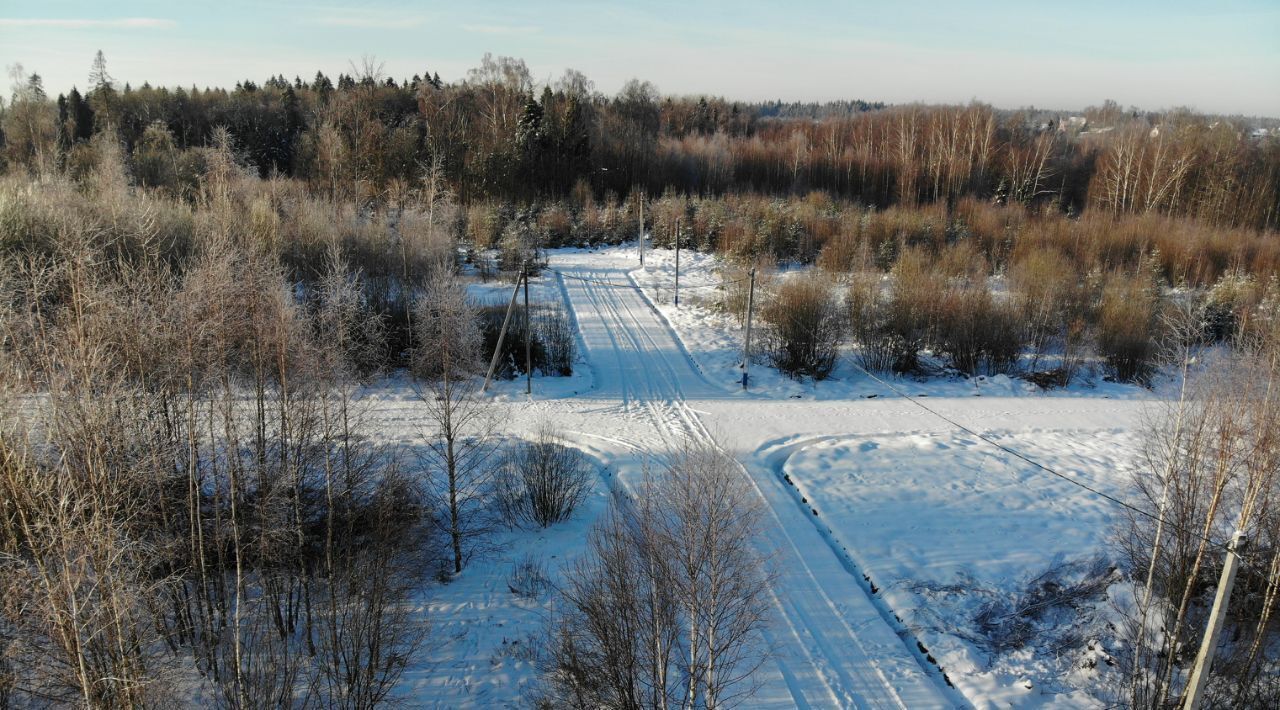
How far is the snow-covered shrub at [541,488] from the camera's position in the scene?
14.2 m

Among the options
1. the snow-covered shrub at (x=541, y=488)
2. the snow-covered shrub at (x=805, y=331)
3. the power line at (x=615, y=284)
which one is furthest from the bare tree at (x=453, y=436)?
the power line at (x=615, y=284)

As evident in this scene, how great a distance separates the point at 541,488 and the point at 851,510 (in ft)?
20.1

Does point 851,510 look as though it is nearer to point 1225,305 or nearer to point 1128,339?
point 1128,339

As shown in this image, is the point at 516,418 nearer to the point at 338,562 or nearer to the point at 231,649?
the point at 338,562

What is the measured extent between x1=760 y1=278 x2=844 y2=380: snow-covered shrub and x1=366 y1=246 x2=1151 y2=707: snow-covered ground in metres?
0.94

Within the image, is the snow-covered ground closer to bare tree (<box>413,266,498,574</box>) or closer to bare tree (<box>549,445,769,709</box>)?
bare tree (<box>413,266,498,574</box>)

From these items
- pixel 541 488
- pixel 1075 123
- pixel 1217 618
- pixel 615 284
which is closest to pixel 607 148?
pixel 615 284

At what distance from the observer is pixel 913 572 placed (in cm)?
1183

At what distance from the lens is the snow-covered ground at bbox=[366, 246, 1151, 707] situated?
9781 mm

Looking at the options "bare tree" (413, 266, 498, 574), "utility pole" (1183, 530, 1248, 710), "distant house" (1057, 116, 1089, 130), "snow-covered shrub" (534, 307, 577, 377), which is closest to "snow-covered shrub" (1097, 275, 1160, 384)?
"snow-covered shrub" (534, 307, 577, 377)

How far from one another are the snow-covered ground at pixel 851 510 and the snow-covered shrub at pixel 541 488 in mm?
391

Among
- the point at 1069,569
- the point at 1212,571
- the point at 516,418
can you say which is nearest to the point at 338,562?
the point at 516,418

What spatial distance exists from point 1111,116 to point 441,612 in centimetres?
10764

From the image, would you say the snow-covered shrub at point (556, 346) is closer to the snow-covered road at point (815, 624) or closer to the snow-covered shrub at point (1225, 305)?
the snow-covered road at point (815, 624)
